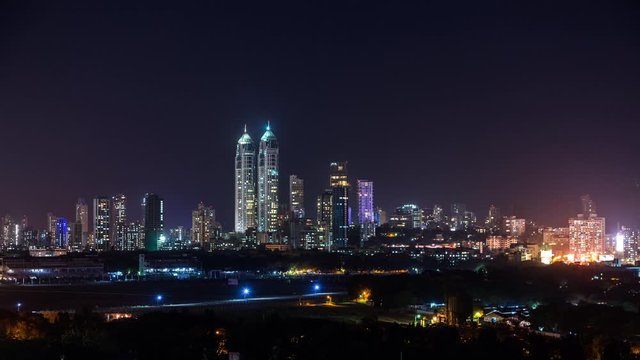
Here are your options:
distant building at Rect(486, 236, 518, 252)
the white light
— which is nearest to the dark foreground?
the white light

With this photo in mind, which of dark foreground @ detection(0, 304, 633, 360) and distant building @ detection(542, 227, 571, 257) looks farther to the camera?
distant building @ detection(542, 227, 571, 257)

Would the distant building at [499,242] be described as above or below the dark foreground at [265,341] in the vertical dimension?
above

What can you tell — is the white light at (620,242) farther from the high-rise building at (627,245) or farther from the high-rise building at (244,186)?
the high-rise building at (244,186)

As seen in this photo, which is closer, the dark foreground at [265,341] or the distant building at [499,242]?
the dark foreground at [265,341]

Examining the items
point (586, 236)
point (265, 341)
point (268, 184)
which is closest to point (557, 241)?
point (586, 236)

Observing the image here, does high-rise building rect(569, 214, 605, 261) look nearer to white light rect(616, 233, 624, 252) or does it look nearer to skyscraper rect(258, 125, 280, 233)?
white light rect(616, 233, 624, 252)

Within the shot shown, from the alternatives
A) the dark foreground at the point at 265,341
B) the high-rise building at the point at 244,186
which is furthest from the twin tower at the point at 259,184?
the dark foreground at the point at 265,341

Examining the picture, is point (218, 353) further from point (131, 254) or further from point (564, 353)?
point (131, 254)
